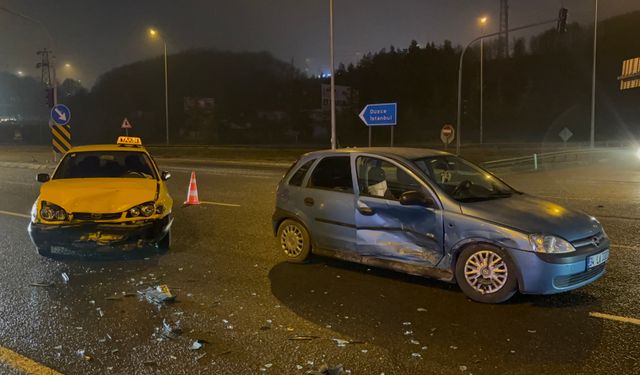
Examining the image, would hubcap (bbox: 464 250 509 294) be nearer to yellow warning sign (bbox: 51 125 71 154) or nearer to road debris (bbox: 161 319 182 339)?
road debris (bbox: 161 319 182 339)

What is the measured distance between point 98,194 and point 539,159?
79.2ft

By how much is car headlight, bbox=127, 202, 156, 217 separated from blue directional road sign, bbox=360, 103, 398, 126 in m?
17.4

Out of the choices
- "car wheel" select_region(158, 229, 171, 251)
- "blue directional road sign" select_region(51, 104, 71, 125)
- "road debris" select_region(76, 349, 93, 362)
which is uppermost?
"blue directional road sign" select_region(51, 104, 71, 125)

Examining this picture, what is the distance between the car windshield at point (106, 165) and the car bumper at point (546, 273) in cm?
559

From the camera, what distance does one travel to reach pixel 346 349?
412 centimetres

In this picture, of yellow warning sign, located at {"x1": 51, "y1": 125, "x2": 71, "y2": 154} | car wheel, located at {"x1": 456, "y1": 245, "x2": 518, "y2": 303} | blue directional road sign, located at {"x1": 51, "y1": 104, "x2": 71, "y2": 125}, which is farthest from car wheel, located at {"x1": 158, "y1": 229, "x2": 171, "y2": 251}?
yellow warning sign, located at {"x1": 51, "y1": 125, "x2": 71, "y2": 154}

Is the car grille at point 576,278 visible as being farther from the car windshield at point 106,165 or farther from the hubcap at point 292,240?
the car windshield at point 106,165

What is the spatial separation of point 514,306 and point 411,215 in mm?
1332

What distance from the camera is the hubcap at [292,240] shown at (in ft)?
22.2

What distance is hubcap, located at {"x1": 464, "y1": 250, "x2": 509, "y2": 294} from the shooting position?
506 centimetres

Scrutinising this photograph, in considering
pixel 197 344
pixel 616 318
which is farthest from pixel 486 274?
pixel 197 344

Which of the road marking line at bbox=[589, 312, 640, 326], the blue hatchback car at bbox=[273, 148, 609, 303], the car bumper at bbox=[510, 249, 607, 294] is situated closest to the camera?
the road marking line at bbox=[589, 312, 640, 326]

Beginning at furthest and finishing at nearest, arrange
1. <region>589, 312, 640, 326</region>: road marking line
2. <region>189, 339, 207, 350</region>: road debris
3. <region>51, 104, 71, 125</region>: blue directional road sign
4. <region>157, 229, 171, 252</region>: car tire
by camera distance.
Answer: <region>51, 104, 71, 125</region>: blue directional road sign < <region>157, 229, 171, 252</region>: car tire < <region>589, 312, 640, 326</region>: road marking line < <region>189, 339, 207, 350</region>: road debris

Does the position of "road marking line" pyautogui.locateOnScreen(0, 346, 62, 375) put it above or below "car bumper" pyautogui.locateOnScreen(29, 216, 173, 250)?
below
